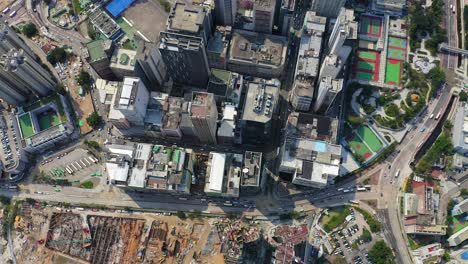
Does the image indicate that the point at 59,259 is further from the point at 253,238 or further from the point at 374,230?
the point at 374,230

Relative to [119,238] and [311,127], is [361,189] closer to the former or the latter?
[311,127]

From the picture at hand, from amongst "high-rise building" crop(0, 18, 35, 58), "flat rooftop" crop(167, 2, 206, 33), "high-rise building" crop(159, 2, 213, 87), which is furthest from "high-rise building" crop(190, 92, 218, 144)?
"high-rise building" crop(0, 18, 35, 58)

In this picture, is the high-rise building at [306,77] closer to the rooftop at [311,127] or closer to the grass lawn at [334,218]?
the rooftop at [311,127]

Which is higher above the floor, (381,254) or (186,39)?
(186,39)

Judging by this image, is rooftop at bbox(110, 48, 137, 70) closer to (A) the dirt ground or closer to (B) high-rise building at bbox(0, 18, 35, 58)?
(B) high-rise building at bbox(0, 18, 35, 58)

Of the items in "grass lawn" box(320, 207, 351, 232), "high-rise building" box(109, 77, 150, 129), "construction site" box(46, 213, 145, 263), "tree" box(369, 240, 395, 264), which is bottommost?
"construction site" box(46, 213, 145, 263)

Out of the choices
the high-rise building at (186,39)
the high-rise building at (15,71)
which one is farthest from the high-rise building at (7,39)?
the high-rise building at (186,39)

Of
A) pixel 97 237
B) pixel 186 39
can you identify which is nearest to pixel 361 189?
pixel 186 39

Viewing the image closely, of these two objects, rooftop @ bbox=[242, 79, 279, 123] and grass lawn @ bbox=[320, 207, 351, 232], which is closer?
rooftop @ bbox=[242, 79, 279, 123]
